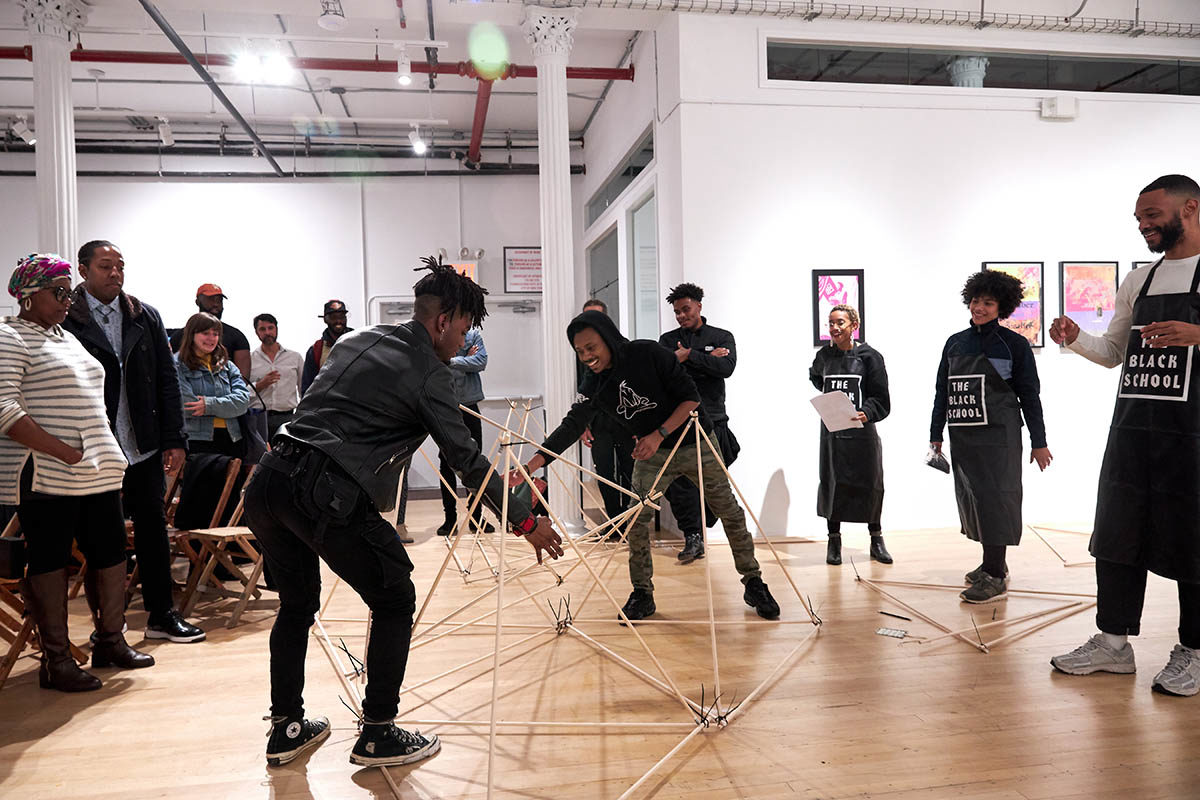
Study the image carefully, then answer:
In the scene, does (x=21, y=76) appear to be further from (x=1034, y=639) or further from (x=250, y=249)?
Answer: (x=1034, y=639)

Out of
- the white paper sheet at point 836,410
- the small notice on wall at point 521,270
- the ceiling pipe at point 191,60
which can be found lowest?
the white paper sheet at point 836,410

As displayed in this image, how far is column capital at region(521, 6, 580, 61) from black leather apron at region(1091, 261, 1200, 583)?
4.18m

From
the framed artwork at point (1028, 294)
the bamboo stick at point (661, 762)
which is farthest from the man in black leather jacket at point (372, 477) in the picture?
the framed artwork at point (1028, 294)

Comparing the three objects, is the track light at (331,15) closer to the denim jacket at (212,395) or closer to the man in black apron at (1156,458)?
the denim jacket at (212,395)

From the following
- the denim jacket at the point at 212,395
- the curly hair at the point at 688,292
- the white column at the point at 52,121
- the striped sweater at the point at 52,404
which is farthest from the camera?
the white column at the point at 52,121

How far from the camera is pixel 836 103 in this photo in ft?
18.3

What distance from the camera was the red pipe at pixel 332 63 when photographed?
20.5ft

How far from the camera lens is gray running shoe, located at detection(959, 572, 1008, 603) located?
378 cm

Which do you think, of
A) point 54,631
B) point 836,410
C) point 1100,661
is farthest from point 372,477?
point 836,410

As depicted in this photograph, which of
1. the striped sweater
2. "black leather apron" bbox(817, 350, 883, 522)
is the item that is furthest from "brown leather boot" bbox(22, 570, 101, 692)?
"black leather apron" bbox(817, 350, 883, 522)

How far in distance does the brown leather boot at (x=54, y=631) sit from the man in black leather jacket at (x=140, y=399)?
0.19 metres

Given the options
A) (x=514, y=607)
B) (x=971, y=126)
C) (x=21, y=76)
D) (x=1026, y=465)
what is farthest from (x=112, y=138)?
(x=1026, y=465)

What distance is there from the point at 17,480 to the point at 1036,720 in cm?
349

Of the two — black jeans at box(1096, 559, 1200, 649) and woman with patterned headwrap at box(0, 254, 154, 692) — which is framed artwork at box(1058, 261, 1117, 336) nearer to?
black jeans at box(1096, 559, 1200, 649)
